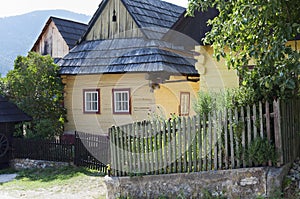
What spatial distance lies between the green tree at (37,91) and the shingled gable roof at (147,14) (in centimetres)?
276

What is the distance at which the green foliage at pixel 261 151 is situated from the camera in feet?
21.0

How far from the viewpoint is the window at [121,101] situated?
50.5 feet

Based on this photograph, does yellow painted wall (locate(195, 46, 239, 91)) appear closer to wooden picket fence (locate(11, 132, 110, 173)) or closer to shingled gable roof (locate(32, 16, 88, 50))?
wooden picket fence (locate(11, 132, 110, 173))

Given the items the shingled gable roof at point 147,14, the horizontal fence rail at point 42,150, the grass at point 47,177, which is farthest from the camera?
the shingled gable roof at point 147,14

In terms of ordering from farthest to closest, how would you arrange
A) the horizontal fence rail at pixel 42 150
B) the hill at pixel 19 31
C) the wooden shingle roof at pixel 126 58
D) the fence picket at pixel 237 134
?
the hill at pixel 19 31, the wooden shingle roof at pixel 126 58, the horizontal fence rail at pixel 42 150, the fence picket at pixel 237 134

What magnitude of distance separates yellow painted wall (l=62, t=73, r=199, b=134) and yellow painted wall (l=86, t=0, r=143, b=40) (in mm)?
1959

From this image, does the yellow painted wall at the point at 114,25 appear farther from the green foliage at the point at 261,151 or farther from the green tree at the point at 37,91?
the green foliage at the point at 261,151

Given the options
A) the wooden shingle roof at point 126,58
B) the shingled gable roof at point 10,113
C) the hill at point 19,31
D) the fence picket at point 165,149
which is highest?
the hill at point 19,31

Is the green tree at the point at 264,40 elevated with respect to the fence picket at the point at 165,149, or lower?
elevated

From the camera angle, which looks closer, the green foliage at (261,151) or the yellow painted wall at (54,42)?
the green foliage at (261,151)

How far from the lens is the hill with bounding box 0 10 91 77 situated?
7218 cm

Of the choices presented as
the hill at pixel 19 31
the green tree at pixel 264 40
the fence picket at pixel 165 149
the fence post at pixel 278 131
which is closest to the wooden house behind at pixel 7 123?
the fence picket at pixel 165 149

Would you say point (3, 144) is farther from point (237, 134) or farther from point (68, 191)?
point (237, 134)

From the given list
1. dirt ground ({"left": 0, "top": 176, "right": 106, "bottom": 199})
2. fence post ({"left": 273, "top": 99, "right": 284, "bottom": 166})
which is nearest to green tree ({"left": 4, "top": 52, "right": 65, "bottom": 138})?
dirt ground ({"left": 0, "top": 176, "right": 106, "bottom": 199})
